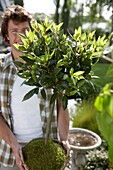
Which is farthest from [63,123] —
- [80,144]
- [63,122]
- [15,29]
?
[80,144]

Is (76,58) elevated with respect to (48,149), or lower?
elevated

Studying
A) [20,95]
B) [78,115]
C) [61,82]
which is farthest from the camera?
[78,115]

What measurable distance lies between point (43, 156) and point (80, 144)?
1300 mm

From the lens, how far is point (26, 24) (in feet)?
5.58

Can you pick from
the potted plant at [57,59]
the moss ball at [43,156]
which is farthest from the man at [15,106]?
the potted plant at [57,59]

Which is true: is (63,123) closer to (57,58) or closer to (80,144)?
(57,58)

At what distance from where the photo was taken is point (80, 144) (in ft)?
8.87

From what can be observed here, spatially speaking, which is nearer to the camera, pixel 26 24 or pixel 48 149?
pixel 48 149

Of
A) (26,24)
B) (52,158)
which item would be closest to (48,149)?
(52,158)

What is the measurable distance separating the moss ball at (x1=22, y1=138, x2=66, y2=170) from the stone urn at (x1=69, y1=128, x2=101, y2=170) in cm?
108

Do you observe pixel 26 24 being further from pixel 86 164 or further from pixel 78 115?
pixel 78 115

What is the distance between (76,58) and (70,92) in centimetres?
14

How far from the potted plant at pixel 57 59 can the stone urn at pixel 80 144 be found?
1392 millimetres

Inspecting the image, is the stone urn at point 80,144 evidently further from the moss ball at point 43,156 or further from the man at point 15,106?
the moss ball at point 43,156
